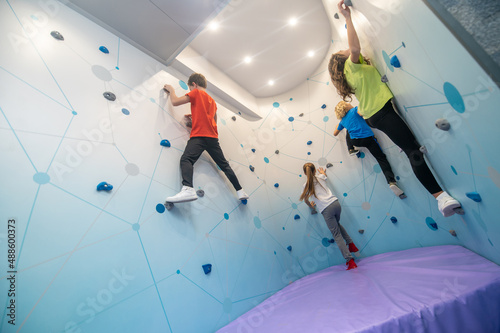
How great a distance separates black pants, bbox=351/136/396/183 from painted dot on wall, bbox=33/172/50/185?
107 inches

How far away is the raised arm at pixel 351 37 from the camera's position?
1.52 meters

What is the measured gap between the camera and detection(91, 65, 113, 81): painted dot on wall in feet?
5.32

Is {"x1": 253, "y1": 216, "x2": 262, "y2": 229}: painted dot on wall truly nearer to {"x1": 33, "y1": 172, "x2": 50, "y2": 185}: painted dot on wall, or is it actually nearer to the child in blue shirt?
the child in blue shirt

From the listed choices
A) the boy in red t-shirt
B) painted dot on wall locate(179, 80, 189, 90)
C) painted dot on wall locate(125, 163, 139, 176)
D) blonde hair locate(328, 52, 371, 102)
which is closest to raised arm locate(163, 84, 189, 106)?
the boy in red t-shirt

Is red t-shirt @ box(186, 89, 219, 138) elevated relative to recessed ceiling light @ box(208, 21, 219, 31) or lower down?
lower down

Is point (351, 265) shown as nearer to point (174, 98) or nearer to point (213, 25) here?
point (174, 98)

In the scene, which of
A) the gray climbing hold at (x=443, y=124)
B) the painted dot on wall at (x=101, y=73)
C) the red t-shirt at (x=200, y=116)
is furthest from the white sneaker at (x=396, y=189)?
the painted dot on wall at (x=101, y=73)

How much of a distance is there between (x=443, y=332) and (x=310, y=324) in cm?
64

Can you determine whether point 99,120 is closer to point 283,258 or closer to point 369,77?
point 369,77

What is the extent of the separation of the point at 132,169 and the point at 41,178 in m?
0.50

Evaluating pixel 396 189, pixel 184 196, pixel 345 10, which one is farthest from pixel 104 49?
pixel 396 189

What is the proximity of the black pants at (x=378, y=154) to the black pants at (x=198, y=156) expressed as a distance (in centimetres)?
154

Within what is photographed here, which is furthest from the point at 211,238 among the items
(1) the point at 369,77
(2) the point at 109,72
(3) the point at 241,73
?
(3) the point at 241,73

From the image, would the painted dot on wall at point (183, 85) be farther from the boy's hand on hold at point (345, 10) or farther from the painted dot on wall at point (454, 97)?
the painted dot on wall at point (454, 97)
